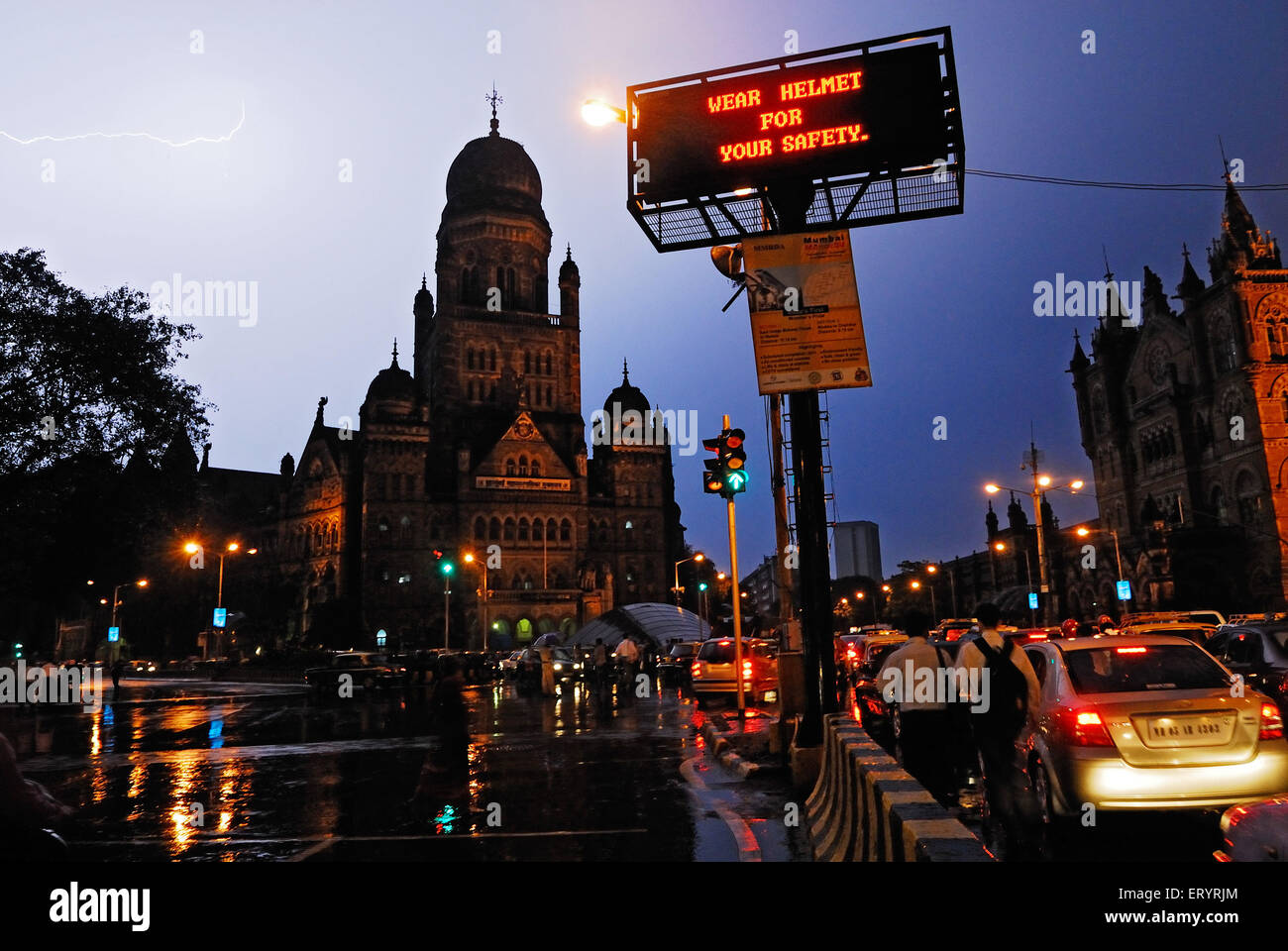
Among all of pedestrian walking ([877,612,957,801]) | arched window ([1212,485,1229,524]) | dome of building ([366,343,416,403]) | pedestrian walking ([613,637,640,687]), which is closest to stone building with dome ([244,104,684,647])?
dome of building ([366,343,416,403])

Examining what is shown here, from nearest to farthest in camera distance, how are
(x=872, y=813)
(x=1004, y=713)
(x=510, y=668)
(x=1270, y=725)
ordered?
(x=872, y=813), (x=1270, y=725), (x=1004, y=713), (x=510, y=668)

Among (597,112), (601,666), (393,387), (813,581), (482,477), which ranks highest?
(393,387)

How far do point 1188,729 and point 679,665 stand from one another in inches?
1086

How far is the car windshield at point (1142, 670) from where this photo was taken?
22.3 ft

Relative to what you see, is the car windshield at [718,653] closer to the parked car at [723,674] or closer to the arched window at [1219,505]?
the parked car at [723,674]

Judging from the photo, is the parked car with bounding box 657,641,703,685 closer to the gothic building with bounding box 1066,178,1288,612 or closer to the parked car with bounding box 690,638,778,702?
the parked car with bounding box 690,638,778,702

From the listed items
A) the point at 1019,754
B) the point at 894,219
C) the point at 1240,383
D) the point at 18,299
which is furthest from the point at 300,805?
the point at 1240,383

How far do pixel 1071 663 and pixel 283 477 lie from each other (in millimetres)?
81574

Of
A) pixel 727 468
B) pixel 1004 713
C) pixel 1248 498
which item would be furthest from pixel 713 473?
pixel 1248 498

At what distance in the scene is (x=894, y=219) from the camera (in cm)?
1056

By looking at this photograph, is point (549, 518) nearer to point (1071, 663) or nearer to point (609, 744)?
point (609, 744)

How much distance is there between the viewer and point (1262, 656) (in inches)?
475

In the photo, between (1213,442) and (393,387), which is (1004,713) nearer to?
(1213,442)

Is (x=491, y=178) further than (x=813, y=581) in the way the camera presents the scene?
Yes
